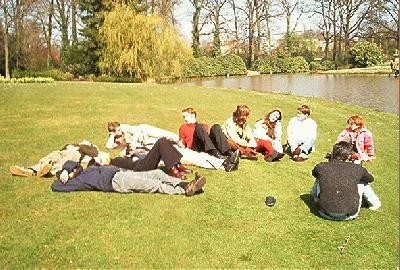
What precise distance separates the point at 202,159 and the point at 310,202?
228 cm

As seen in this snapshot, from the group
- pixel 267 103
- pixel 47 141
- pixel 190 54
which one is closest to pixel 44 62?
pixel 190 54

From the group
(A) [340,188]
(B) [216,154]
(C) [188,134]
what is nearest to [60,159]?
(C) [188,134]

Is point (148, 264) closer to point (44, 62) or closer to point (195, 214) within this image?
point (195, 214)

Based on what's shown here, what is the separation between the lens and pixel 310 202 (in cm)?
595

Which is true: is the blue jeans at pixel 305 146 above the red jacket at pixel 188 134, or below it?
below

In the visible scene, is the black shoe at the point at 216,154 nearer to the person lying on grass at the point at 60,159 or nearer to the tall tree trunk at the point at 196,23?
the person lying on grass at the point at 60,159

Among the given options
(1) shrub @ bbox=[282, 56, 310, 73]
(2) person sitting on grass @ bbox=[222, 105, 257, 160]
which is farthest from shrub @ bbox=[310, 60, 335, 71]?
(2) person sitting on grass @ bbox=[222, 105, 257, 160]

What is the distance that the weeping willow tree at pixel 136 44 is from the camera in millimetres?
27516

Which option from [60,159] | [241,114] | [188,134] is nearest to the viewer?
[60,159]

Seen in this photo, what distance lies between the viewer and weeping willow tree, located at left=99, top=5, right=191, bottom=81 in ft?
90.3

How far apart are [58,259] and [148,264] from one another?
0.97 meters

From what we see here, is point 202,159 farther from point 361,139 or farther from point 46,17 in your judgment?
point 46,17

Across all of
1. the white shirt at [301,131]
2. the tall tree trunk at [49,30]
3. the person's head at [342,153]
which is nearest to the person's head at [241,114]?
the white shirt at [301,131]

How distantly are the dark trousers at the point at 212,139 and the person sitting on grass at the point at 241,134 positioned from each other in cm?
43
